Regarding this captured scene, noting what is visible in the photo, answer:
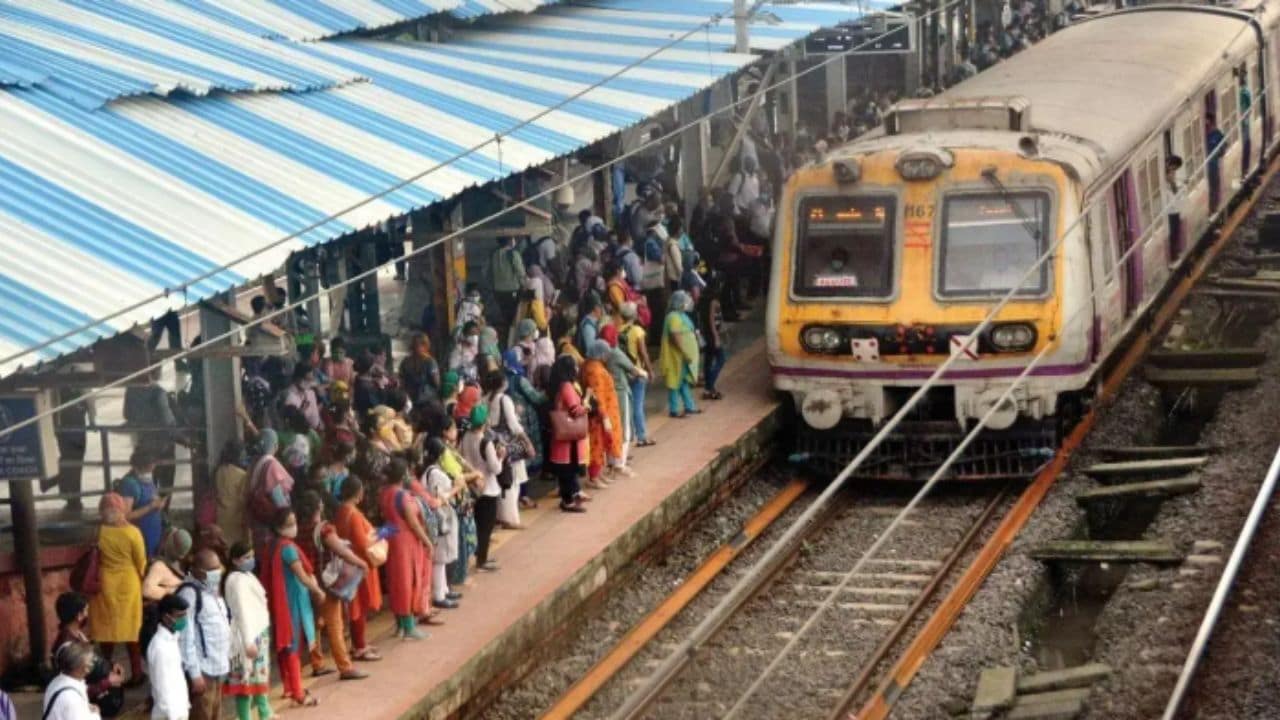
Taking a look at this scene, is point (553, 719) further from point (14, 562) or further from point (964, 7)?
point (964, 7)

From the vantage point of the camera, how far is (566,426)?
52.2 feet

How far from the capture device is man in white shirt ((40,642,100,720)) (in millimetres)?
10070

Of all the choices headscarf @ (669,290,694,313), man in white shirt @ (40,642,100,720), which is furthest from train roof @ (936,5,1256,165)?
man in white shirt @ (40,642,100,720)

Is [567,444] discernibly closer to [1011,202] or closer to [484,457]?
[484,457]

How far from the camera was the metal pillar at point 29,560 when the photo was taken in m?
12.5

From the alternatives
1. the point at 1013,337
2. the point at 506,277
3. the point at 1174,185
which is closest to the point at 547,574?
the point at 1013,337

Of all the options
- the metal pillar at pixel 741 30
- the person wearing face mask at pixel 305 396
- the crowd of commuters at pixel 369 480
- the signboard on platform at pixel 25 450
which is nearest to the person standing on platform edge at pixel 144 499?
the crowd of commuters at pixel 369 480

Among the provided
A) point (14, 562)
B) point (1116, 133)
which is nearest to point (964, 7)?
point (1116, 133)

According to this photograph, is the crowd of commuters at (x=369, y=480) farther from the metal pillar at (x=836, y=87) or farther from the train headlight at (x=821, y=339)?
the metal pillar at (x=836, y=87)

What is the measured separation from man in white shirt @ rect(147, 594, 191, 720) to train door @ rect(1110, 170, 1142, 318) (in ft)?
29.7

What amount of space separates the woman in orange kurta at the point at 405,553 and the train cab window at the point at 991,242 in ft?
16.6

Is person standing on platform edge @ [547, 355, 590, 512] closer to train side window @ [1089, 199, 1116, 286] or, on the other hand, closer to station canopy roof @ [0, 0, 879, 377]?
station canopy roof @ [0, 0, 879, 377]

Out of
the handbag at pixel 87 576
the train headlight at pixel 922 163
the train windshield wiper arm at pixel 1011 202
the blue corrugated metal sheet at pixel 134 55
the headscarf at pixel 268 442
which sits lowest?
the handbag at pixel 87 576

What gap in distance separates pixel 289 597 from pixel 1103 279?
7.53 m
